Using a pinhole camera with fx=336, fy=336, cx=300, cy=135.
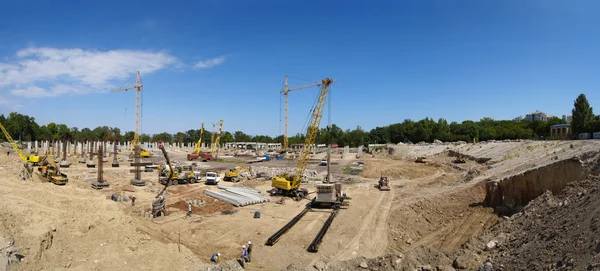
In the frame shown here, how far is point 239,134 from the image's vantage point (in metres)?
177

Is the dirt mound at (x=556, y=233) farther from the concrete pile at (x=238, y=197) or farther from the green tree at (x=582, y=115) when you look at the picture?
the green tree at (x=582, y=115)

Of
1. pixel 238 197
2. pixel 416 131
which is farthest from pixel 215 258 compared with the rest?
pixel 416 131

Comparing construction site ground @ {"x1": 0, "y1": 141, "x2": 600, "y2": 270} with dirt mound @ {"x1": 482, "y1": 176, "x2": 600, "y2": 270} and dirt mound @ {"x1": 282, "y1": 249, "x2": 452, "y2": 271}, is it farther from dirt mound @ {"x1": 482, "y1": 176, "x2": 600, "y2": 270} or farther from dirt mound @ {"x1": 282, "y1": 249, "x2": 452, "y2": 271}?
dirt mound @ {"x1": 482, "y1": 176, "x2": 600, "y2": 270}

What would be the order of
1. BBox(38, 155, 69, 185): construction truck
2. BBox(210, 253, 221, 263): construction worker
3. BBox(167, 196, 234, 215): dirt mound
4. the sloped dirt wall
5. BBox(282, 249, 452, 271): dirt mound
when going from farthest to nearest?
1. BBox(38, 155, 69, 185): construction truck
2. BBox(167, 196, 234, 215): dirt mound
3. the sloped dirt wall
4. BBox(210, 253, 221, 263): construction worker
5. BBox(282, 249, 452, 271): dirt mound

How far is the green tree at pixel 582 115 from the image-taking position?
61.3 metres

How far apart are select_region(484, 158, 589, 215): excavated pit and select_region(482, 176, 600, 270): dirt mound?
→ 2.35 m

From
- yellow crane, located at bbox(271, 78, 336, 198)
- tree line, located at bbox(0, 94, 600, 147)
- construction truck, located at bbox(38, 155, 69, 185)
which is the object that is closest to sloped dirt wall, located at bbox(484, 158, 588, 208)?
yellow crane, located at bbox(271, 78, 336, 198)

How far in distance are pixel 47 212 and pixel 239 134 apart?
539ft

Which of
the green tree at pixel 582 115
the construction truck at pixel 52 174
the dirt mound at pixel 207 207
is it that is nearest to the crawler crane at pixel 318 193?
the dirt mound at pixel 207 207

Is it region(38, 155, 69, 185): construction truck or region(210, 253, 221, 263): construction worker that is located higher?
region(38, 155, 69, 185): construction truck

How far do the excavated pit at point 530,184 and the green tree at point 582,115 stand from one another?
57100mm

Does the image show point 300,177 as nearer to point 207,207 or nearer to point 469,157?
point 207,207

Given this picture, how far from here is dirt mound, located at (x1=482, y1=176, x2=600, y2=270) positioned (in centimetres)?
888

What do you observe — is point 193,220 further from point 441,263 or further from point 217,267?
point 441,263
